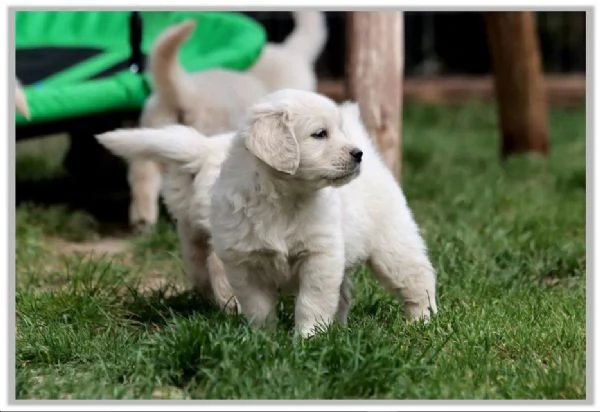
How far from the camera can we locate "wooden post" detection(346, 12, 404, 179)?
5.92 metres

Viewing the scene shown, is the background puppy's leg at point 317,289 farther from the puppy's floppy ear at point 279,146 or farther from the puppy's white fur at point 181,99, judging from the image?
the puppy's white fur at point 181,99

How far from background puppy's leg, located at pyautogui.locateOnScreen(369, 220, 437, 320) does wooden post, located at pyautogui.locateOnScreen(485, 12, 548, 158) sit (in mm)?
4634

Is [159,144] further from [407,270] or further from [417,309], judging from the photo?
[417,309]

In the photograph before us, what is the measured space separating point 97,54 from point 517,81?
311 centimetres

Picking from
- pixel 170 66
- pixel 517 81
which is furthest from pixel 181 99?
pixel 517 81

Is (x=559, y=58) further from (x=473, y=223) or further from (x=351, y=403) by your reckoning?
(x=351, y=403)

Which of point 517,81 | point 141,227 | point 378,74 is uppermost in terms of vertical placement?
point 378,74

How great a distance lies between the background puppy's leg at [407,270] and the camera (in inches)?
157

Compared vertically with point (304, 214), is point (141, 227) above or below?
below

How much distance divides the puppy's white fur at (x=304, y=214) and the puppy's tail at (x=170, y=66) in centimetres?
149

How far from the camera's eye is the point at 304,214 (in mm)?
3670

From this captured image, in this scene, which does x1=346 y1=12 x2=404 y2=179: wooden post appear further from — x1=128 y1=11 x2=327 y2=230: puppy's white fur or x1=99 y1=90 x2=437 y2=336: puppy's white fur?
x1=99 y1=90 x2=437 y2=336: puppy's white fur

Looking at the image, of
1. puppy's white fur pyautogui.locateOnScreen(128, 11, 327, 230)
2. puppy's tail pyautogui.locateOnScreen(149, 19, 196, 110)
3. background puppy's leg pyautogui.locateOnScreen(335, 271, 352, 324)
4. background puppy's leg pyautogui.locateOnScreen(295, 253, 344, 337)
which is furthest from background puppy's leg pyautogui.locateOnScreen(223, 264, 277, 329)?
puppy's tail pyautogui.locateOnScreen(149, 19, 196, 110)

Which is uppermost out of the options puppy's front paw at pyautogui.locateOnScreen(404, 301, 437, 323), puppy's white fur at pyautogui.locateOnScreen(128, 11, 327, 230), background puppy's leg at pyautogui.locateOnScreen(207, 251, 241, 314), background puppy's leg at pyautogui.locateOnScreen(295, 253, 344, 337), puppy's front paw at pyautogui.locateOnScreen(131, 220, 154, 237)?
puppy's white fur at pyautogui.locateOnScreen(128, 11, 327, 230)
